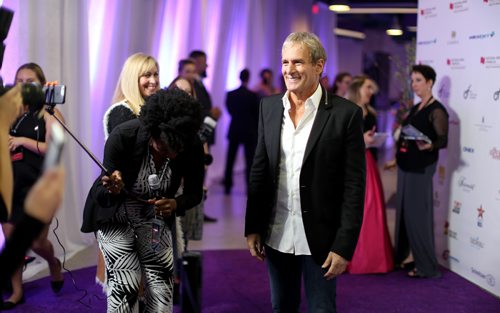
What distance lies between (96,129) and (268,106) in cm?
331

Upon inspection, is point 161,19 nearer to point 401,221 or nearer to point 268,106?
point 401,221

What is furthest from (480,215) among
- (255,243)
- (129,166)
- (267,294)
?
(129,166)

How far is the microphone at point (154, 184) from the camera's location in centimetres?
252

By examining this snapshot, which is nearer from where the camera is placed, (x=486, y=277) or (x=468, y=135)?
(x=486, y=277)

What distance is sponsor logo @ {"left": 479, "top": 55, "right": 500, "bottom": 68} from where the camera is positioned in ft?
14.3

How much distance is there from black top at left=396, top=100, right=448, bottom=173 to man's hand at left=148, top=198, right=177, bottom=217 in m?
2.62

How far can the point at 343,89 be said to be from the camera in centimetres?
678

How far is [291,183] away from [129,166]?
0.64m

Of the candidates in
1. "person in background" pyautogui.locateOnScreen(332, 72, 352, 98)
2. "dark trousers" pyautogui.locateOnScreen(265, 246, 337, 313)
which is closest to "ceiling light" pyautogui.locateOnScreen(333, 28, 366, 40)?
"person in background" pyautogui.locateOnScreen(332, 72, 352, 98)

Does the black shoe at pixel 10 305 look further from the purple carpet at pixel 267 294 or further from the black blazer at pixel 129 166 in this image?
the black blazer at pixel 129 166

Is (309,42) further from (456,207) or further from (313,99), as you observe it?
(456,207)

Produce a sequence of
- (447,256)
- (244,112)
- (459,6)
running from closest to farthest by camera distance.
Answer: (459,6) < (447,256) < (244,112)

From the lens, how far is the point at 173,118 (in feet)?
7.77

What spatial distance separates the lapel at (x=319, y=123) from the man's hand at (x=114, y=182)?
687 millimetres
